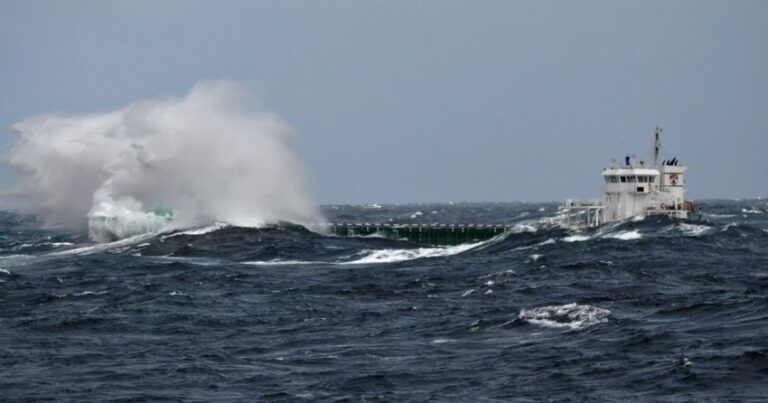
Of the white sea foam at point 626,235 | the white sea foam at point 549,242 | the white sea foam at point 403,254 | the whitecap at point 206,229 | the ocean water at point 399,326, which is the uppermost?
the whitecap at point 206,229

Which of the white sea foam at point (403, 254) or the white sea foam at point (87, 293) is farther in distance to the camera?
the white sea foam at point (403, 254)

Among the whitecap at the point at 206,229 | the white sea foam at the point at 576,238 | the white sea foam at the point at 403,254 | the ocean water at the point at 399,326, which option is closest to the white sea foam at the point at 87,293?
the ocean water at the point at 399,326

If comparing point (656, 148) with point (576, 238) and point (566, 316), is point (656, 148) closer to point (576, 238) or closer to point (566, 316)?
point (576, 238)

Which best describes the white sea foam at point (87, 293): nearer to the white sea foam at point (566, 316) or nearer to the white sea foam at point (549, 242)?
the white sea foam at point (566, 316)

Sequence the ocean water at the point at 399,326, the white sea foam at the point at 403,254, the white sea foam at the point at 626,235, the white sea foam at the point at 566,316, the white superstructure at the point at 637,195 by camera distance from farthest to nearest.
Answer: the white superstructure at the point at 637,195
the white sea foam at the point at 626,235
the white sea foam at the point at 403,254
the white sea foam at the point at 566,316
the ocean water at the point at 399,326

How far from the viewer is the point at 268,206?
3930 inches

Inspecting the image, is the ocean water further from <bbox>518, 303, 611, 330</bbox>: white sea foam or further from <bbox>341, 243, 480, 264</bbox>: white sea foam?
<bbox>341, 243, 480, 264</bbox>: white sea foam

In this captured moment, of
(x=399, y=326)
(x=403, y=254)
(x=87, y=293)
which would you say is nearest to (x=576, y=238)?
(x=403, y=254)

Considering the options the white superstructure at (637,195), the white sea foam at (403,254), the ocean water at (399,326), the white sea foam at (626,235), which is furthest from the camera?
the white superstructure at (637,195)

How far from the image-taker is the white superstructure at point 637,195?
85688 millimetres

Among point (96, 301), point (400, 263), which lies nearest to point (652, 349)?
point (96, 301)

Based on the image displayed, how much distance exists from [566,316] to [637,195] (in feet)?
159

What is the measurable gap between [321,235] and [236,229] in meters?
6.23

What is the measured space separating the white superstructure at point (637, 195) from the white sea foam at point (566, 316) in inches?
1795
